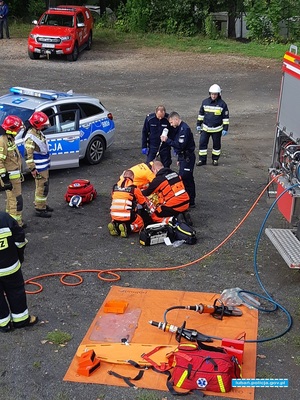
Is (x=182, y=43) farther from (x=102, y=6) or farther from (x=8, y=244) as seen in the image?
(x=8, y=244)

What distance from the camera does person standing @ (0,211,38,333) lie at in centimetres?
668

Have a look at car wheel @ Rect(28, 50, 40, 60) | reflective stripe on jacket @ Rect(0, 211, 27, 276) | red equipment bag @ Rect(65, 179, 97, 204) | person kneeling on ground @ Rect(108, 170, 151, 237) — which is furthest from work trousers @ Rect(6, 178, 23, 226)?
car wheel @ Rect(28, 50, 40, 60)

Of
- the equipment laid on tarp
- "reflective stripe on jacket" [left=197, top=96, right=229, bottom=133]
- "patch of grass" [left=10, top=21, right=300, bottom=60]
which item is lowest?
"patch of grass" [left=10, top=21, right=300, bottom=60]

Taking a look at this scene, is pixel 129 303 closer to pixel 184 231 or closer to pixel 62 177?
pixel 184 231

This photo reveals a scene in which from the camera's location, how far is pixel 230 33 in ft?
107

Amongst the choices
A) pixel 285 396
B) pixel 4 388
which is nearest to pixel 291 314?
pixel 285 396

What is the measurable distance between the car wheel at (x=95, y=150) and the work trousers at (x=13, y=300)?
6.35m

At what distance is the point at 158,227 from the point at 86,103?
4.52 meters

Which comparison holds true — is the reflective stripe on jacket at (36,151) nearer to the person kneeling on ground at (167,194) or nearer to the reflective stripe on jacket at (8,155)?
the reflective stripe on jacket at (8,155)

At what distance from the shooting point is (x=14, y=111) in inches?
479

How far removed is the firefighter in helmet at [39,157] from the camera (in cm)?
1016

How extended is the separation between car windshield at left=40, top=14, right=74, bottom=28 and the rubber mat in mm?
18783

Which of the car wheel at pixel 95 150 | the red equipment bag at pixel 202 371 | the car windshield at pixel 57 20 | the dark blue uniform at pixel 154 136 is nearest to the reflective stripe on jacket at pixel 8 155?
the dark blue uniform at pixel 154 136

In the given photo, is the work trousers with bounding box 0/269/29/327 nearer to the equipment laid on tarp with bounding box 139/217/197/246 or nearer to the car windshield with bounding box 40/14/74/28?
the equipment laid on tarp with bounding box 139/217/197/246
